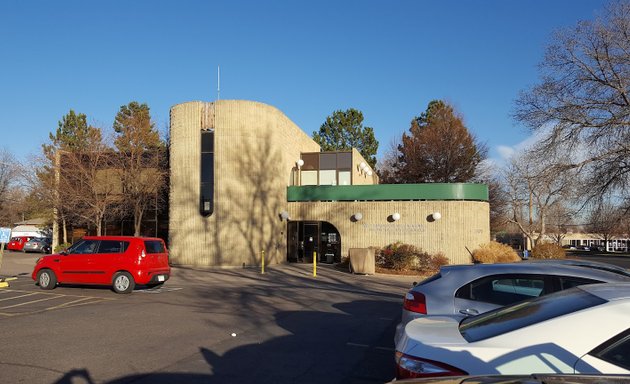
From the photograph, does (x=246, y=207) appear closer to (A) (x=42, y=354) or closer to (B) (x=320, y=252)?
(B) (x=320, y=252)

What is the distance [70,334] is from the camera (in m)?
8.48

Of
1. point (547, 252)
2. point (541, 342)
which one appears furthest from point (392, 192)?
point (541, 342)

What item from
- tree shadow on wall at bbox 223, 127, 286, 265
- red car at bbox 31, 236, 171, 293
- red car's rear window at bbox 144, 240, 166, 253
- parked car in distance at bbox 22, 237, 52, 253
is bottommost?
parked car in distance at bbox 22, 237, 52, 253

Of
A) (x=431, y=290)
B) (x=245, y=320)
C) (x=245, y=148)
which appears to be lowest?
(x=245, y=320)

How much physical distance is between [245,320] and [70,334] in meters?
3.32

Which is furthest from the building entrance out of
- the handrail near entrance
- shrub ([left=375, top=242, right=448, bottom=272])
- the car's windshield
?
the car's windshield

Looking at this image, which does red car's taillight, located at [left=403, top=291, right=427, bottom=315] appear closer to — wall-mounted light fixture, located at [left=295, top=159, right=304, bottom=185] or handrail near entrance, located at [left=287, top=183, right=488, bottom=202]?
handrail near entrance, located at [left=287, top=183, right=488, bottom=202]

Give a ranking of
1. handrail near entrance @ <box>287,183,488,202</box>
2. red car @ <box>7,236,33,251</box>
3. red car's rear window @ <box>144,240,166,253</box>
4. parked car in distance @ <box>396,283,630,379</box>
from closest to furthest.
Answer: parked car in distance @ <box>396,283,630,379</box> < red car's rear window @ <box>144,240,166,253</box> < handrail near entrance @ <box>287,183,488,202</box> < red car @ <box>7,236,33,251</box>

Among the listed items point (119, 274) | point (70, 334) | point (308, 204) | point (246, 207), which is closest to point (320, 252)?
point (308, 204)

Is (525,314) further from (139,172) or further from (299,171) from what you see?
(299,171)

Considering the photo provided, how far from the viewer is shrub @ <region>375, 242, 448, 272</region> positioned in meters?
22.4

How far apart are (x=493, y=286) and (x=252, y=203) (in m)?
20.7

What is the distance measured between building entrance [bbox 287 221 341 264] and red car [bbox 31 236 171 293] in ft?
45.7

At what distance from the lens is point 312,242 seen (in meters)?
28.2
